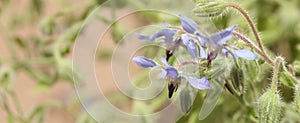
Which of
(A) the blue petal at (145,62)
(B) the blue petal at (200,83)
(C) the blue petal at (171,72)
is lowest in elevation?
(B) the blue petal at (200,83)

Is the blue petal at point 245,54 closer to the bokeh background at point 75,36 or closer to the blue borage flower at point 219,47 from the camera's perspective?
the blue borage flower at point 219,47

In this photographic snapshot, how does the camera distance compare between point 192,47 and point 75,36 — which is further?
point 75,36

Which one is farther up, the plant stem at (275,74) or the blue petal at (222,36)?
the blue petal at (222,36)

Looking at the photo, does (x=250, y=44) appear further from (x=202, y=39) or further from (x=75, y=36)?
(x=75, y=36)

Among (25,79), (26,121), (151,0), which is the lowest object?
(26,121)

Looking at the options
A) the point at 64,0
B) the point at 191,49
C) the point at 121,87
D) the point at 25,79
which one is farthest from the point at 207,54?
the point at 25,79

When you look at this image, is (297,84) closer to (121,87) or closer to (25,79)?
(121,87)

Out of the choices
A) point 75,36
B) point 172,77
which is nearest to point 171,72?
point 172,77

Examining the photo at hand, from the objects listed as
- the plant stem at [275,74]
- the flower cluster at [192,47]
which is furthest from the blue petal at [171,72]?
the plant stem at [275,74]
